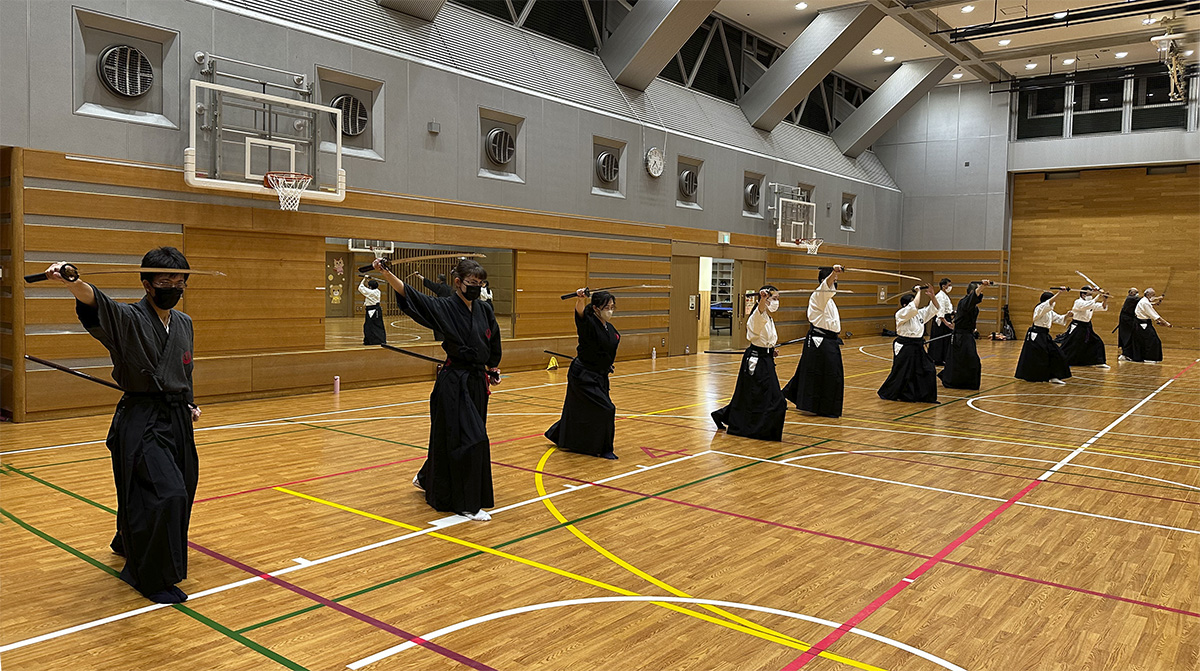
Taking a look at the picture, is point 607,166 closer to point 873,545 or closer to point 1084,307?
point 1084,307

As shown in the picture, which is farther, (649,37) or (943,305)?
(649,37)

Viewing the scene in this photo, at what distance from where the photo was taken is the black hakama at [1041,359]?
15.1 metres

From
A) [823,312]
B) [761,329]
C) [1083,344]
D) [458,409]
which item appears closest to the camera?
[458,409]

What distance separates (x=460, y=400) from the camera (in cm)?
596

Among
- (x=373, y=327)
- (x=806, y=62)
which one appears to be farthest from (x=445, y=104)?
(x=806, y=62)

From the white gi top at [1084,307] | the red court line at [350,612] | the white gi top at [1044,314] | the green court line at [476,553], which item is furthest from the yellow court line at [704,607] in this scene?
the white gi top at [1084,307]

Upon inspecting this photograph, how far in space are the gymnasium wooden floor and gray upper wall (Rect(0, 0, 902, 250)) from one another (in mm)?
3969

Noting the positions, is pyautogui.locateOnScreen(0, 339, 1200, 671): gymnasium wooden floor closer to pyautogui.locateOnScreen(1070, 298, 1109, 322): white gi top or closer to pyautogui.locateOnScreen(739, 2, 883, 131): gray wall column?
pyautogui.locateOnScreen(1070, 298, 1109, 322): white gi top

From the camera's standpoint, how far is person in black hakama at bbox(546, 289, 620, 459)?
793 cm

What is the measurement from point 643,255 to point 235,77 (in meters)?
9.66

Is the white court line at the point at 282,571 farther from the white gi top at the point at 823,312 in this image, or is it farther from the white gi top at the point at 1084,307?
the white gi top at the point at 1084,307

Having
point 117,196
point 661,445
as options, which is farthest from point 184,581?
point 117,196

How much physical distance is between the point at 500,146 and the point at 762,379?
7.70 metres

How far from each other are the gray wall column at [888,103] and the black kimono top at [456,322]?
879 inches
